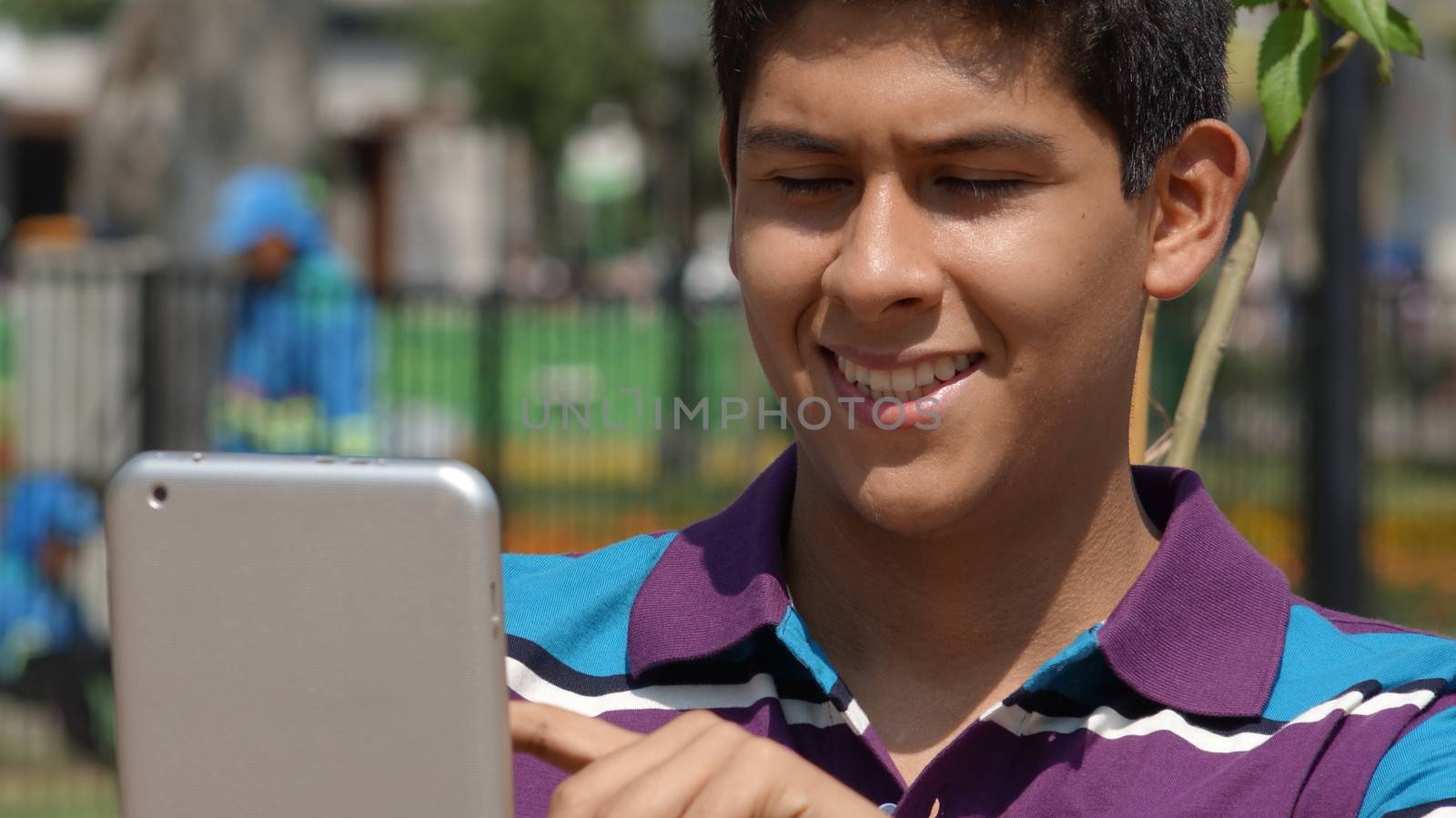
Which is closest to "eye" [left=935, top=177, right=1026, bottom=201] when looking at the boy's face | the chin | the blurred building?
the boy's face

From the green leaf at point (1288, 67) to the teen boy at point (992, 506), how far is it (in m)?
0.19

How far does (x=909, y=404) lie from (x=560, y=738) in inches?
18.4

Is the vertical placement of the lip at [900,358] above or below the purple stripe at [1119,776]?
above

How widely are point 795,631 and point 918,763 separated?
0.17 metres

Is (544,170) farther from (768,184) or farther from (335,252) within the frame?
(768,184)

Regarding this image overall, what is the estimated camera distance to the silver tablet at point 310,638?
1.33 meters

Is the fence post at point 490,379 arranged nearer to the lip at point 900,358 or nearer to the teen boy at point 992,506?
the teen boy at point 992,506

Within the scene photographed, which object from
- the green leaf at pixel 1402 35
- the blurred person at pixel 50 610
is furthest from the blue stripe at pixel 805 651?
the blurred person at pixel 50 610

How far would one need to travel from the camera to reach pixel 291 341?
7.79 metres

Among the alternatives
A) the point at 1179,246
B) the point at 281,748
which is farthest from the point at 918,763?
the point at 281,748

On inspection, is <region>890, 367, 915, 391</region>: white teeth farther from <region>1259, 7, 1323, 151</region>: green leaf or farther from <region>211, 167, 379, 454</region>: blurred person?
<region>211, 167, 379, 454</region>: blurred person

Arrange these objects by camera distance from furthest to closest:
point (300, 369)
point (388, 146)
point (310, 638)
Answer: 1. point (388, 146)
2. point (300, 369)
3. point (310, 638)

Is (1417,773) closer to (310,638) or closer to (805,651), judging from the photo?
(805,651)

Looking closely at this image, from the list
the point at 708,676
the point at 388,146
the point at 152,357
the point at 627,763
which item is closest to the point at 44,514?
the point at 152,357
